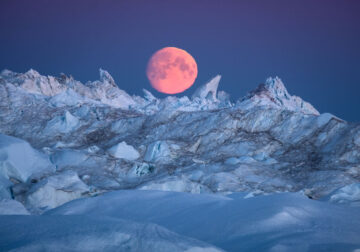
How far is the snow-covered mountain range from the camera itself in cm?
1233

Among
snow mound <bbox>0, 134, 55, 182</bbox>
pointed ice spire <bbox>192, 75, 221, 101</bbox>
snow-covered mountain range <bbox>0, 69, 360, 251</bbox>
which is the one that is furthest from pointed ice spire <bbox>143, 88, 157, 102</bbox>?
snow mound <bbox>0, 134, 55, 182</bbox>

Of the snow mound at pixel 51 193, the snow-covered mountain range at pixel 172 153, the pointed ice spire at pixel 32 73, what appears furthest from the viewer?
the pointed ice spire at pixel 32 73

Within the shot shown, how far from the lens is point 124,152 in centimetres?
1916

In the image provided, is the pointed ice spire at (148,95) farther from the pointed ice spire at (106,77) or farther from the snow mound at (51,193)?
the snow mound at (51,193)

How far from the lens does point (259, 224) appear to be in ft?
14.1

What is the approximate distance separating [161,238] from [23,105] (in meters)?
32.8

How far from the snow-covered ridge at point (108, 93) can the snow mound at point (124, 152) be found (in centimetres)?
1333

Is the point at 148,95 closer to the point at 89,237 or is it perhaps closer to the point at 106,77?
the point at 106,77

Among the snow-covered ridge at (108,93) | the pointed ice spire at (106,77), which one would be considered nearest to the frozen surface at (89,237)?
the snow-covered ridge at (108,93)

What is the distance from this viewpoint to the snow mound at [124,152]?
1888cm

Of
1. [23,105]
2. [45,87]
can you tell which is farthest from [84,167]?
[45,87]

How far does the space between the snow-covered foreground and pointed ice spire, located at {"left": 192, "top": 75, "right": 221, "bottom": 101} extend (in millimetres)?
79223

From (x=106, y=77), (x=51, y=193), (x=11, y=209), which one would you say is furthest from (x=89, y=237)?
(x=106, y=77)

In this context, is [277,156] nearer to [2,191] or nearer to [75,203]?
[75,203]
